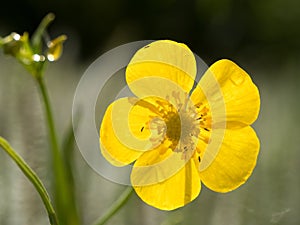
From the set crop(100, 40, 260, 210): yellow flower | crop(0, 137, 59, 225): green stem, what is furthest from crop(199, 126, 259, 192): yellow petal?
crop(0, 137, 59, 225): green stem

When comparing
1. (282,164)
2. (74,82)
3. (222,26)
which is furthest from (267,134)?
(222,26)

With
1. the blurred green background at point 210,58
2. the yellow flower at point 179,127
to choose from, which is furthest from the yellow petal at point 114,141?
the blurred green background at point 210,58

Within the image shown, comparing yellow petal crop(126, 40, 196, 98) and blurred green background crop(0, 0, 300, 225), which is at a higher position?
yellow petal crop(126, 40, 196, 98)

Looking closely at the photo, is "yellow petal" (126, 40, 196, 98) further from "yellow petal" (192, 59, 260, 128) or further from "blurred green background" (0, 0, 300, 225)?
"blurred green background" (0, 0, 300, 225)

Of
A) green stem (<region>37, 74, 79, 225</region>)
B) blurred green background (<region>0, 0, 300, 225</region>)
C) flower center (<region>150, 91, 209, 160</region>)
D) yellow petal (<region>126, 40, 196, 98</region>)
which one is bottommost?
blurred green background (<region>0, 0, 300, 225</region>)

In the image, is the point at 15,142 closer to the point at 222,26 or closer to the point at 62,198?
the point at 62,198

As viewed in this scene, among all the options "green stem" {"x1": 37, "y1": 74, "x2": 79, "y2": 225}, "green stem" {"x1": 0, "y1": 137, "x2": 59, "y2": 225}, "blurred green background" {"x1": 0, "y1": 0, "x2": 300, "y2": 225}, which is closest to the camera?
"green stem" {"x1": 0, "y1": 137, "x2": 59, "y2": 225}

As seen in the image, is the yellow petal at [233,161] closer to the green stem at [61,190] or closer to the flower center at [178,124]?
the flower center at [178,124]
